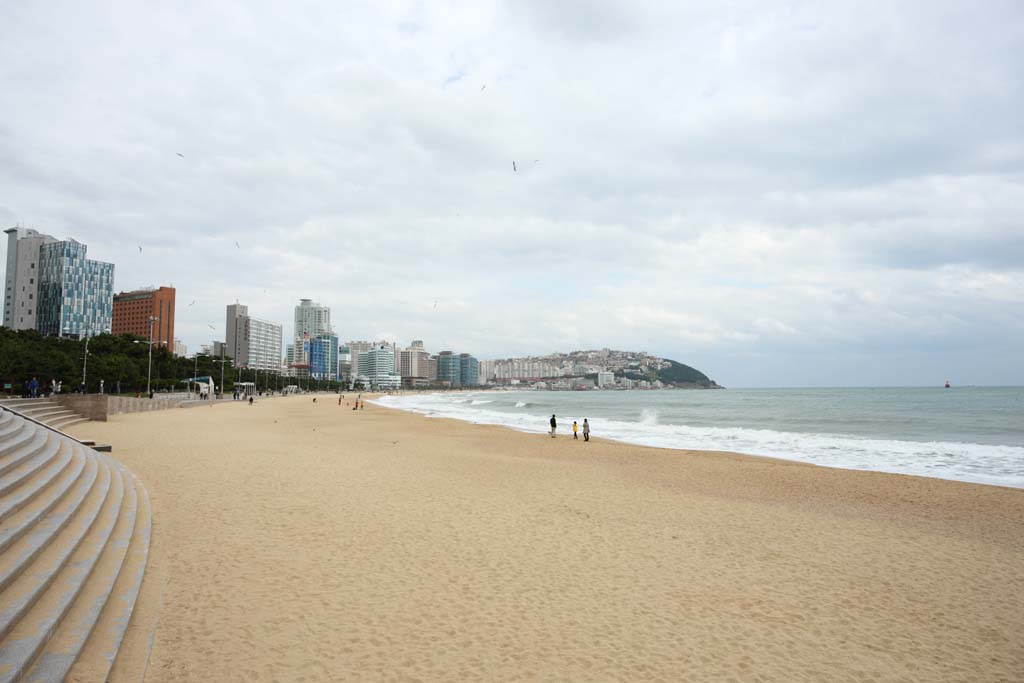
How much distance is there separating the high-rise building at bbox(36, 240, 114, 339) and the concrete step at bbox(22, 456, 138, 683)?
5149 inches

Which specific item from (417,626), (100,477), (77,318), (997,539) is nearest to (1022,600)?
(997,539)

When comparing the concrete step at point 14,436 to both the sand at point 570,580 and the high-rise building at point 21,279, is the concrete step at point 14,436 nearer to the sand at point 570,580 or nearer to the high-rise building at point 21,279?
the sand at point 570,580

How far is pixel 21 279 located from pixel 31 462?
138 metres

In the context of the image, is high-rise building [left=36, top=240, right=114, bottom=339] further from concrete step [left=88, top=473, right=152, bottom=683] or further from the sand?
concrete step [left=88, top=473, right=152, bottom=683]

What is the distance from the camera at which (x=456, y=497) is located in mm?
10328

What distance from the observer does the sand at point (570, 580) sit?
442 cm

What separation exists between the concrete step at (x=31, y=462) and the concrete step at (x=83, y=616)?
1.28 meters

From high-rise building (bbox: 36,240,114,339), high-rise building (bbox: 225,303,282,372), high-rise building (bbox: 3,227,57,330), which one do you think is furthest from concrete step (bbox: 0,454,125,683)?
high-rise building (bbox: 225,303,282,372)

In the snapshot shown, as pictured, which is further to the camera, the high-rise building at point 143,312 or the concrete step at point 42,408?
the high-rise building at point 143,312

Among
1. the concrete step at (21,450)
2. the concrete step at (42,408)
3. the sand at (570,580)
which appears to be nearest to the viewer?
the sand at (570,580)

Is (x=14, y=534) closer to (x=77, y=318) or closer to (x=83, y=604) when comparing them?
(x=83, y=604)

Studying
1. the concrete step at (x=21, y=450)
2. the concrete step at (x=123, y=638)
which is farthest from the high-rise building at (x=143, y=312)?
the concrete step at (x=123, y=638)

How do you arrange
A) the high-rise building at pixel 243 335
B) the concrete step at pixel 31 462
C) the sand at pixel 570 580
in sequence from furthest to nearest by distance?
the high-rise building at pixel 243 335
the concrete step at pixel 31 462
the sand at pixel 570 580

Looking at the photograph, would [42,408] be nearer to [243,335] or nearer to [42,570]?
[42,570]
